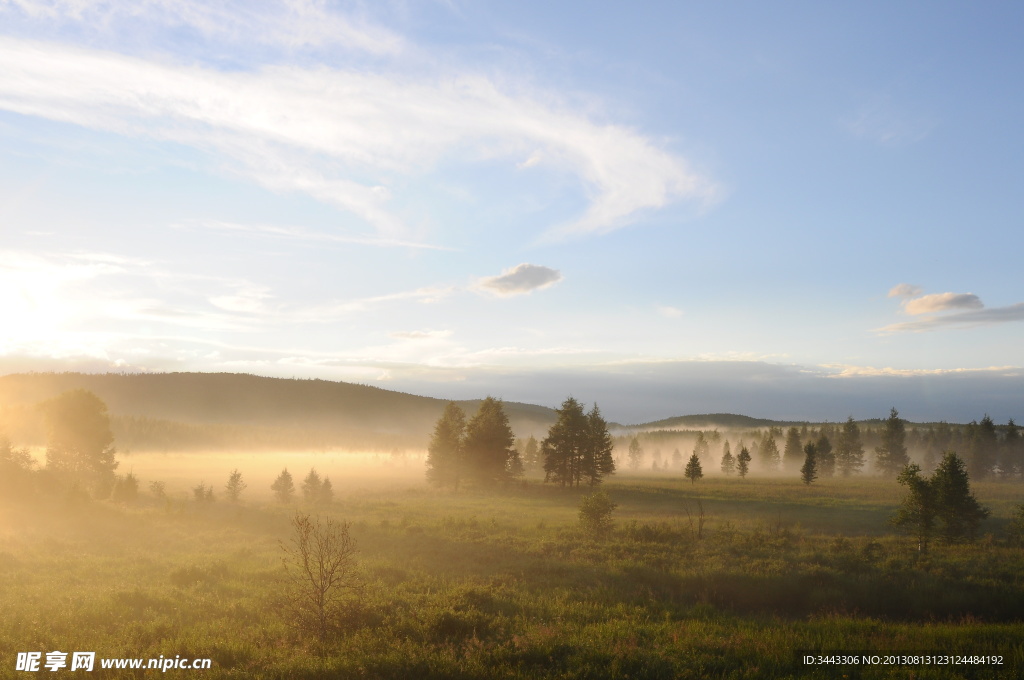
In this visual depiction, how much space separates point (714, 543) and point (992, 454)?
8326cm

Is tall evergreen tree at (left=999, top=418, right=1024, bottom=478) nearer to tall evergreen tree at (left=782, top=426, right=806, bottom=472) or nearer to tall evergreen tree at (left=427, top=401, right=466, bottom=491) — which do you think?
tall evergreen tree at (left=782, top=426, right=806, bottom=472)

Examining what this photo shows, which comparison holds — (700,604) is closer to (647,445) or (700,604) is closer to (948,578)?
(948,578)

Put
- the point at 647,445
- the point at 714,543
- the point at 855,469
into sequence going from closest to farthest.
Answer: the point at 714,543, the point at 855,469, the point at 647,445

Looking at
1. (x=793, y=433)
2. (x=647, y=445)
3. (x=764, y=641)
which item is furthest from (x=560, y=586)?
(x=647, y=445)

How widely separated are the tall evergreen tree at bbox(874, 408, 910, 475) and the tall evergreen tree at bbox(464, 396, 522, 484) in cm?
6821

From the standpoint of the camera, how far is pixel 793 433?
10912 centimetres

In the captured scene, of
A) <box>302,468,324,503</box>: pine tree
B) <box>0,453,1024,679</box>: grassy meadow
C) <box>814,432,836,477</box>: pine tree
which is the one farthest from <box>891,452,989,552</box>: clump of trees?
<box>814,432,836,477</box>: pine tree

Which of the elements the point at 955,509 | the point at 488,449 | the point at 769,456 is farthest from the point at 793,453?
the point at 955,509

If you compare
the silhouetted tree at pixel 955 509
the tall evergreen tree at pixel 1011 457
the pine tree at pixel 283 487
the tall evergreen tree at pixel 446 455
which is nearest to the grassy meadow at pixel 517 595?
the silhouetted tree at pixel 955 509

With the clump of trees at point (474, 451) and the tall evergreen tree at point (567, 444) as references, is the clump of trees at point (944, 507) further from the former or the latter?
the clump of trees at point (474, 451)

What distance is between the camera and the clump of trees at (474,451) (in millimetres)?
56156

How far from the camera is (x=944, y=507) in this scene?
27.5 metres

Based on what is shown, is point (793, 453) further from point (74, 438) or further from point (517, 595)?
point (74, 438)

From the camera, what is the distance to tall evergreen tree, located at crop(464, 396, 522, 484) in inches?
2206
